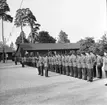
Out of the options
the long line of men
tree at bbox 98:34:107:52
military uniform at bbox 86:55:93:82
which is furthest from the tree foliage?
military uniform at bbox 86:55:93:82

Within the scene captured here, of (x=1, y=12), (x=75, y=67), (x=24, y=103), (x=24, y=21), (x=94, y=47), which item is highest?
(x=1, y=12)

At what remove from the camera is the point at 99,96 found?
7121 mm

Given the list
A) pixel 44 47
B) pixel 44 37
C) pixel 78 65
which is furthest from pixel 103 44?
pixel 44 37

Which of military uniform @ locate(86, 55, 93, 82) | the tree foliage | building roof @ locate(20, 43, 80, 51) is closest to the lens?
military uniform @ locate(86, 55, 93, 82)

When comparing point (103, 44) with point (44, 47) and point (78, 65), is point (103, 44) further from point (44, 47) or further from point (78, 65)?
point (44, 47)

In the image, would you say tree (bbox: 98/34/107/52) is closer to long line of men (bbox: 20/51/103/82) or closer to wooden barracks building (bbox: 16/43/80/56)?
long line of men (bbox: 20/51/103/82)

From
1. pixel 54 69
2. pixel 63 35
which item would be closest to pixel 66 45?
pixel 54 69

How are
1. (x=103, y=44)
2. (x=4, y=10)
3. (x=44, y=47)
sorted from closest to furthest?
1. (x=103, y=44)
2. (x=4, y=10)
3. (x=44, y=47)

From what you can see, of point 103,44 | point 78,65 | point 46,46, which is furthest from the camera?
point 46,46

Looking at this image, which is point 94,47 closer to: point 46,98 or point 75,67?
point 75,67

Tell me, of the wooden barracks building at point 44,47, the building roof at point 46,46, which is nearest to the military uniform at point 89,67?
the wooden barracks building at point 44,47

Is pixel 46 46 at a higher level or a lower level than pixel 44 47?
higher

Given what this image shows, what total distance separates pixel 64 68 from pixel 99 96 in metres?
8.01

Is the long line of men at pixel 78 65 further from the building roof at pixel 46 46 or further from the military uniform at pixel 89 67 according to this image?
the building roof at pixel 46 46
